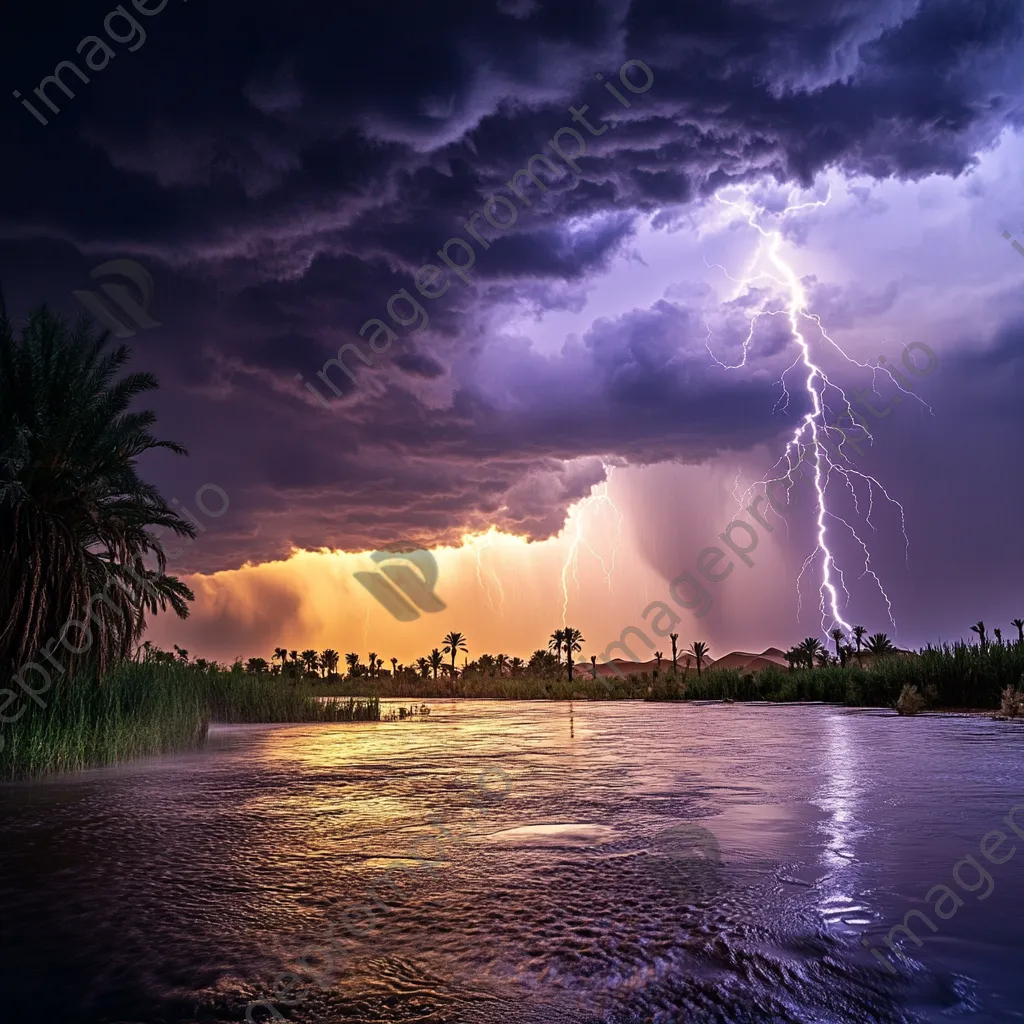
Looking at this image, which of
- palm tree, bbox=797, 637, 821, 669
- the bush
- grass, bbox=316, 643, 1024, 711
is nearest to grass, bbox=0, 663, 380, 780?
the bush

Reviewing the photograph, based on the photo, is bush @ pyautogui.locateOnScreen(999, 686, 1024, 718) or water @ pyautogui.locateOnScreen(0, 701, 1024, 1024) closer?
water @ pyautogui.locateOnScreen(0, 701, 1024, 1024)

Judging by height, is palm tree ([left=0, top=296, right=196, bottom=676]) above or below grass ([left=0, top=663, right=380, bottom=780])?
above

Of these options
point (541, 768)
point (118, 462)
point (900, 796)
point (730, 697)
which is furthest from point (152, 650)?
point (730, 697)

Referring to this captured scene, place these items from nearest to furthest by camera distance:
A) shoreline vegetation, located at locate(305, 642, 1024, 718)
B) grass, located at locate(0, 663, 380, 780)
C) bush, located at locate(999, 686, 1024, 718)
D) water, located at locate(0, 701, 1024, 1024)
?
water, located at locate(0, 701, 1024, 1024) → grass, located at locate(0, 663, 380, 780) → bush, located at locate(999, 686, 1024, 718) → shoreline vegetation, located at locate(305, 642, 1024, 718)

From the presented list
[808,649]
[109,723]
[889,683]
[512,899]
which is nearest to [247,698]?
[109,723]

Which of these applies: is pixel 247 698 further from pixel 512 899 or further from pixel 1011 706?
pixel 512 899

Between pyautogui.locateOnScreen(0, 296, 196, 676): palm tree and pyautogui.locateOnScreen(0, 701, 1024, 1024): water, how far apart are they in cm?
443

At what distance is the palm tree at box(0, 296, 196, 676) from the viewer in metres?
14.9

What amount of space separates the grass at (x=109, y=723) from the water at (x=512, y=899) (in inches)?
73.7

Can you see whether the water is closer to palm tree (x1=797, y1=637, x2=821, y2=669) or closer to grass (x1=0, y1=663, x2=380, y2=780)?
grass (x1=0, y1=663, x2=380, y2=780)

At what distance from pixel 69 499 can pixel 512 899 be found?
14298 mm

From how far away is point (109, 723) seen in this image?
1530 cm

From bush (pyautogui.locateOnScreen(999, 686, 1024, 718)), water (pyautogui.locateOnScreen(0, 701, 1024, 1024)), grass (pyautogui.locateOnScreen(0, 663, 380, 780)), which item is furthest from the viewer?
bush (pyautogui.locateOnScreen(999, 686, 1024, 718))

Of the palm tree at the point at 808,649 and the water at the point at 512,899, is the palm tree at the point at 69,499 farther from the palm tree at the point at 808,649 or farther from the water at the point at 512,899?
the palm tree at the point at 808,649
